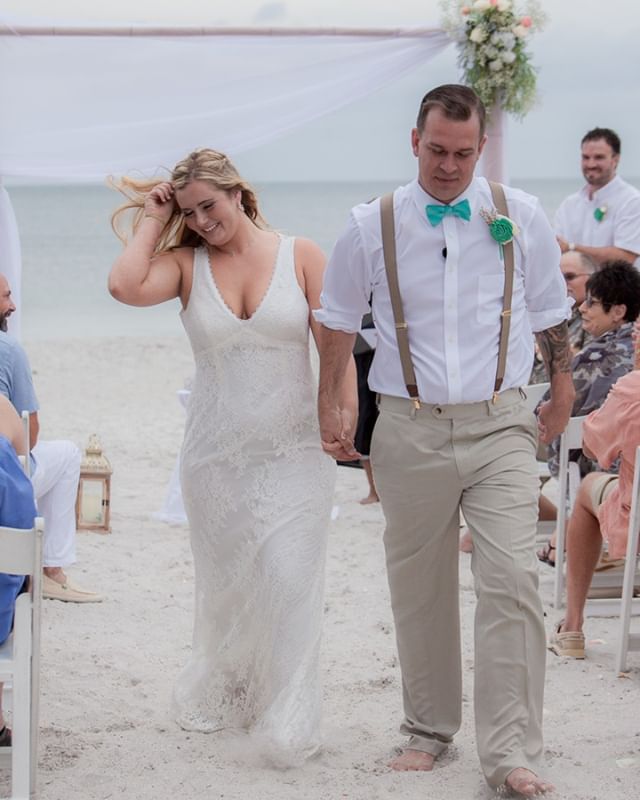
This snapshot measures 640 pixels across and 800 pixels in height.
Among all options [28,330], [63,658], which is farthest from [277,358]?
[28,330]

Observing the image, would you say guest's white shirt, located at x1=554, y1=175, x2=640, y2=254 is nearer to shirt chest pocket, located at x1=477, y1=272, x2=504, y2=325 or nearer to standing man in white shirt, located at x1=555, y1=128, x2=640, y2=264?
standing man in white shirt, located at x1=555, y1=128, x2=640, y2=264

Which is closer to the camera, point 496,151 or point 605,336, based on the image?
point 605,336

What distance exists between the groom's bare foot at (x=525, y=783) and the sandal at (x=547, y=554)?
2.85 meters

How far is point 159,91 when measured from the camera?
7.75 metres

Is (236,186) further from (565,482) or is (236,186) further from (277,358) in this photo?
(565,482)

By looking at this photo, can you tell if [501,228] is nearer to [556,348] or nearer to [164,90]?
[556,348]

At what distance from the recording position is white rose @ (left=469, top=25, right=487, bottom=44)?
25.8ft

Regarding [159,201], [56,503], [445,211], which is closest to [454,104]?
[445,211]

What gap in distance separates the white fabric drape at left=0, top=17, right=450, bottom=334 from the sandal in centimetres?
292

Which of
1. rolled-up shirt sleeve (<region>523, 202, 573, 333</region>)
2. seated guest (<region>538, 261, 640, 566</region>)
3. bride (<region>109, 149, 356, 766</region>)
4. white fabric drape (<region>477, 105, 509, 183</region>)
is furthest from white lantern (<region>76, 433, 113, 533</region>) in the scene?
rolled-up shirt sleeve (<region>523, 202, 573, 333</region>)

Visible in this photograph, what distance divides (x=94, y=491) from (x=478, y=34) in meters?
3.34

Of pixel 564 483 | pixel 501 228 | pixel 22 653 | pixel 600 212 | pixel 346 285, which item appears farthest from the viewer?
pixel 600 212

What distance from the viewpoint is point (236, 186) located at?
4.21 metres

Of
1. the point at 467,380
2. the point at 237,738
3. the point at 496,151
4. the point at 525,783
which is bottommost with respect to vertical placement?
the point at 237,738
